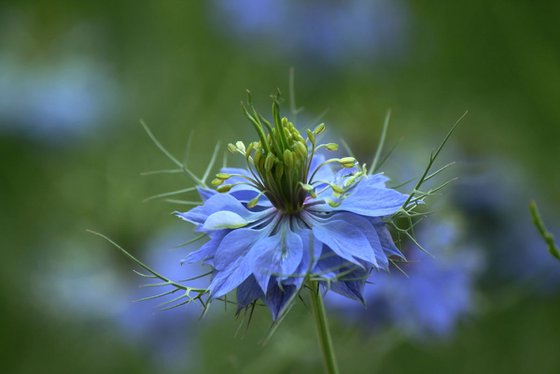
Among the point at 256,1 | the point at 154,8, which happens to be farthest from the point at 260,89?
the point at 154,8

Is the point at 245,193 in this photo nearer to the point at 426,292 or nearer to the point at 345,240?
the point at 345,240

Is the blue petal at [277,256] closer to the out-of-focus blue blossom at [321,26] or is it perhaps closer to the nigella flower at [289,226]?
the nigella flower at [289,226]

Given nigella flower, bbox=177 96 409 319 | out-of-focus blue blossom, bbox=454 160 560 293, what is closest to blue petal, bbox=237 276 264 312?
nigella flower, bbox=177 96 409 319

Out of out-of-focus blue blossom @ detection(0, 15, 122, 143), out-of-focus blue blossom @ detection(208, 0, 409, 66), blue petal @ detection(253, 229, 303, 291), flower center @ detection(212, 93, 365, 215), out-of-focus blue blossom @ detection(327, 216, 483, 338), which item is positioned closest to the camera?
blue petal @ detection(253, 229, 303, 291)

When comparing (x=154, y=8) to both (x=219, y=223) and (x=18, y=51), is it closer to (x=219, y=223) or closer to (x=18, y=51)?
(x=18, y=51)

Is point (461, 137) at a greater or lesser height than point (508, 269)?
greater

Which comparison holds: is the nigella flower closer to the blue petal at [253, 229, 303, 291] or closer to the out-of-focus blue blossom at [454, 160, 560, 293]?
the blue petal at [253, 229, 303, 291]
